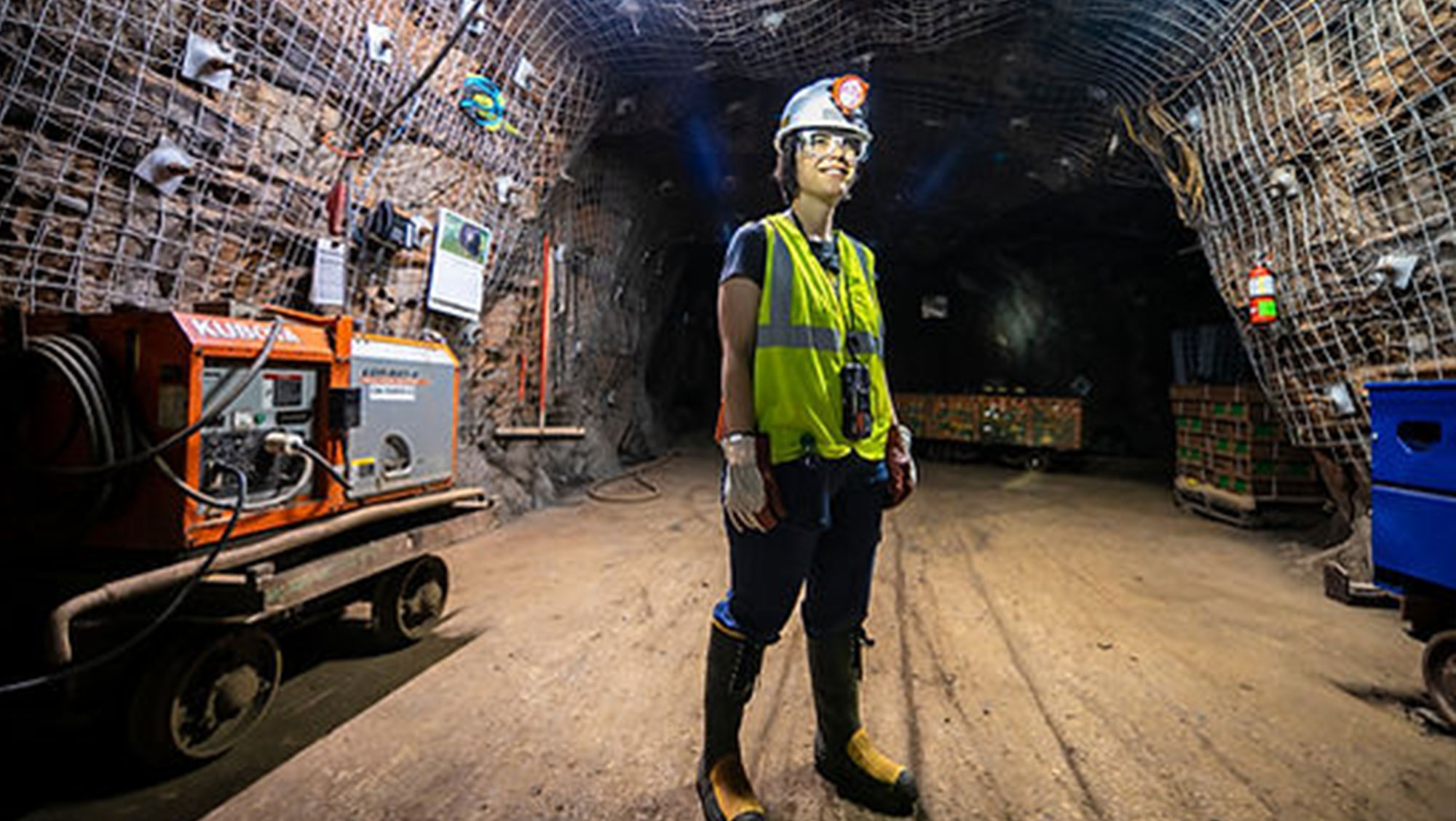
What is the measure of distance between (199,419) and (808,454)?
6.33 ft

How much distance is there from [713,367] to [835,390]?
13155 millimetres

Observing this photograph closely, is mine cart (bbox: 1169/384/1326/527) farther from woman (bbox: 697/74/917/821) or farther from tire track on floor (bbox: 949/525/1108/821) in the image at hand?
woman (bbox: 697/74/917/821)

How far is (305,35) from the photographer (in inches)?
133

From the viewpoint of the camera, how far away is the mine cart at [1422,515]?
225 centimetres

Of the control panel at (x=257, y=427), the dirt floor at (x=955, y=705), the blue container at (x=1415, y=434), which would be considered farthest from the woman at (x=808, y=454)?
the blue container at (x=1415, y=434)

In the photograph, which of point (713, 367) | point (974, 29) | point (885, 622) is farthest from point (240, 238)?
point (713, 367)

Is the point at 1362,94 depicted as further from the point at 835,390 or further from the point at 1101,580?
the point at 835,390

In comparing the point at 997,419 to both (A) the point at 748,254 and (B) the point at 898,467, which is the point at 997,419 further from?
(A) the point at 748,254

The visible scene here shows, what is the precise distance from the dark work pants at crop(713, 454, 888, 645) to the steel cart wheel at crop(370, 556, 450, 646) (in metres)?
1.97

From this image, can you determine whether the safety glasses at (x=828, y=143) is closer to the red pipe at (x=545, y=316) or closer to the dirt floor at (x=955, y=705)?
the dirt floor at (x=955, y=705)

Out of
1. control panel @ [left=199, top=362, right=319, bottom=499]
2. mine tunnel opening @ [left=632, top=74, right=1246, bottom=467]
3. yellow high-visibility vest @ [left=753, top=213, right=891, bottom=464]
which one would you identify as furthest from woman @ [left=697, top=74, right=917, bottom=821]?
mine tunnel opening @ [left=632, top=74, right=1246, bottom=467]

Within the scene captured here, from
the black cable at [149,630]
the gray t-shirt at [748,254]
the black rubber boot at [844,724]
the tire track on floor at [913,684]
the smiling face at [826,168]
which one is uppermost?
the smiling face at [826,168]

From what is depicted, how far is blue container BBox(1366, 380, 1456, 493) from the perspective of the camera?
224 cm

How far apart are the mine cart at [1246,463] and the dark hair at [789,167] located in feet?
19.9
